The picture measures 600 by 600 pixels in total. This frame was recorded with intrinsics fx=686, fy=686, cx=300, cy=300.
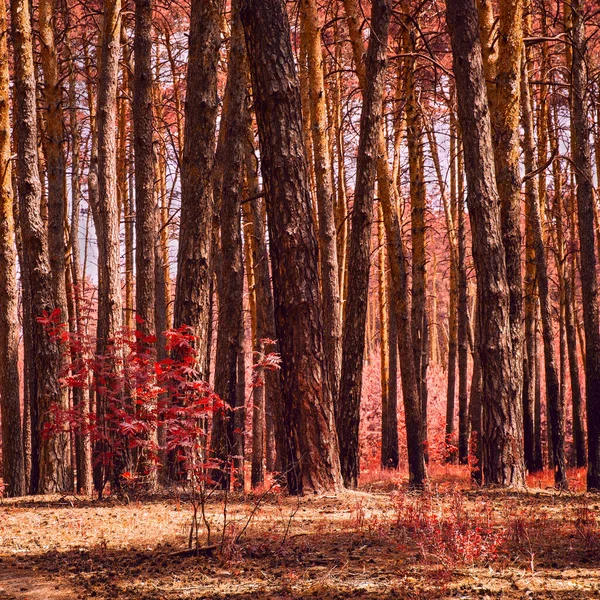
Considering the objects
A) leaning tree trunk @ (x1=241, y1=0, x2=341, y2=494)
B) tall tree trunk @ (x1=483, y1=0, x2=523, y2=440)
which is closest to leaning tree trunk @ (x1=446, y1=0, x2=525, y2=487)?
tall tree trunk @ (x1=483, y1=0, x2=523, y2=440)

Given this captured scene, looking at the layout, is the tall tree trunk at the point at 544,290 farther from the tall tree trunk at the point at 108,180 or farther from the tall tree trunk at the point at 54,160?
the tall tree trunk at the point at 54,160

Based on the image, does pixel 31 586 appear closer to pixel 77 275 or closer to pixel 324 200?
pixel 324 200

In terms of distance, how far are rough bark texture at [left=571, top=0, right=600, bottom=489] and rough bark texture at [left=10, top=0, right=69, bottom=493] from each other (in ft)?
24.3

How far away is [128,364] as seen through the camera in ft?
21.7

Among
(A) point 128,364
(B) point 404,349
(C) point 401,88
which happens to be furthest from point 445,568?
(C) point 401,88

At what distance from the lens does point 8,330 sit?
9.73 meters

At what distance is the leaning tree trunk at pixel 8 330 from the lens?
382 inches

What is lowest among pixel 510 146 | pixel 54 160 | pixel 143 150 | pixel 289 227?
pixel 289 227

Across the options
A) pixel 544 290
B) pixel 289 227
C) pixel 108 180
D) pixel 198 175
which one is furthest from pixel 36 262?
pixel 544 290

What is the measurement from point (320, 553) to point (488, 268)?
162 inches

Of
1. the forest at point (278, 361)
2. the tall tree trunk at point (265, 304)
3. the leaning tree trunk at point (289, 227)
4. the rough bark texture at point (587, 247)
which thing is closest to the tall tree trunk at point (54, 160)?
the forest at point (278, 361)

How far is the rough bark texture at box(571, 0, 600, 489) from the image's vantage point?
9.67 metres

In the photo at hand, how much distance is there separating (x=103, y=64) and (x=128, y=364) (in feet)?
15.6

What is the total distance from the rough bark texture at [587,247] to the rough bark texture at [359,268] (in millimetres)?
3189
